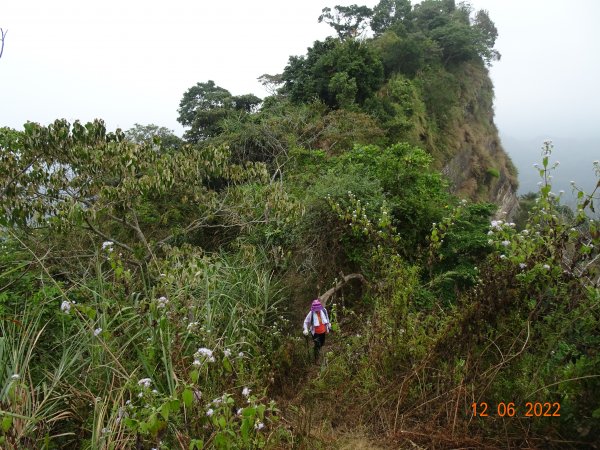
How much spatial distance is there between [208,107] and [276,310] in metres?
21.3

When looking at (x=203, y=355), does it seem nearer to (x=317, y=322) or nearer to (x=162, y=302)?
(x=162, y=302)

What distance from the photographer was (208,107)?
24625mm

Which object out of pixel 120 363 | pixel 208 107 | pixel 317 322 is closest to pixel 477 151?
pixel 208 107

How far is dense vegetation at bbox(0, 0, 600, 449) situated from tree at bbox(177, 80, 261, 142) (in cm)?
1049

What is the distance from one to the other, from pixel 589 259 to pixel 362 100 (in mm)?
14233

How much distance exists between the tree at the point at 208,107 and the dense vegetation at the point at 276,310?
34.4ft

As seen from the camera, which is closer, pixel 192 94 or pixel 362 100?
pixel 362 100

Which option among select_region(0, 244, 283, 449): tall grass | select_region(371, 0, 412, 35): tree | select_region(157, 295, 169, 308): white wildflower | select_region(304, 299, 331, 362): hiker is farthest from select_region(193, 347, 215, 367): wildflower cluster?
select_region(371, 0, 412, 35): tree

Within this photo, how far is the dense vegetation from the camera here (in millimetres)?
2936

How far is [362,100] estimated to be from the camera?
16484mm

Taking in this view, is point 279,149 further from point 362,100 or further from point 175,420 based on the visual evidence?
point 175,420

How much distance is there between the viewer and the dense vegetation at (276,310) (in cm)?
294

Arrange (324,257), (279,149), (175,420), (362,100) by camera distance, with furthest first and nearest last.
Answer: (362,100)
(279,149)
(324,257)
(175,420)

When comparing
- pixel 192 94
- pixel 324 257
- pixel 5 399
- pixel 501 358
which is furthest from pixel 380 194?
pixel 192 94
